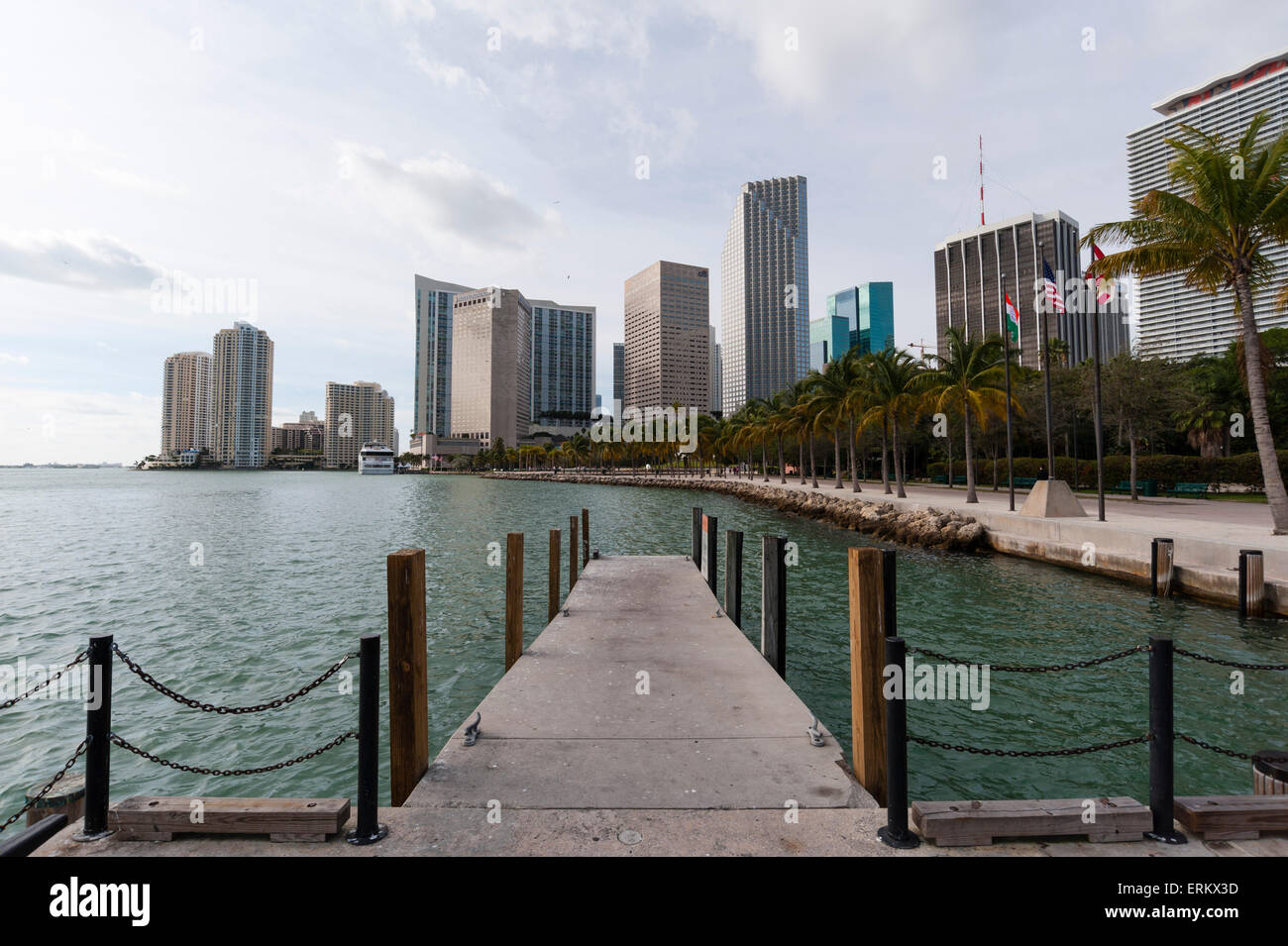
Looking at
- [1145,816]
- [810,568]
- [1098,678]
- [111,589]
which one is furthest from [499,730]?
[111,589]

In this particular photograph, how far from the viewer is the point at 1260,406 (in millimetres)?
18297

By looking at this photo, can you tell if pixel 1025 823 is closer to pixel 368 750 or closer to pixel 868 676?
pixel 868 676

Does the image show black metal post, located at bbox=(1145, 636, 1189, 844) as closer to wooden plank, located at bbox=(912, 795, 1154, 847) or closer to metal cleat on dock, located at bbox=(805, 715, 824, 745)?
wooden plank, located at bbox=(912, 795, 1154, 847)

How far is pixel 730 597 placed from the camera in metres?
12.8

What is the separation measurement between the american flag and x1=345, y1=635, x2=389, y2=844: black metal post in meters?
24.9

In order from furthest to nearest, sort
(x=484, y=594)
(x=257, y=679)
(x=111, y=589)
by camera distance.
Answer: (x=111, y=589), (x=484, y=594), (x=257, y=679)

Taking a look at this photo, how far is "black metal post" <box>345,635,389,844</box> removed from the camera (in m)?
3.81

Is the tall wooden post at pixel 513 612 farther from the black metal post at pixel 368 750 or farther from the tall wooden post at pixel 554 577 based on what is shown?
the black metal post at pixel 368 750

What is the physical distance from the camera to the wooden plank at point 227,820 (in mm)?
3746

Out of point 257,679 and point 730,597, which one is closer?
point 257,679
